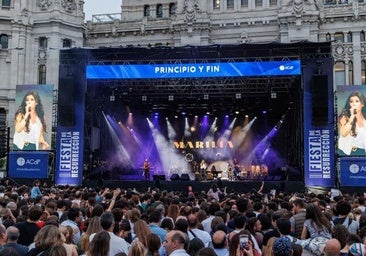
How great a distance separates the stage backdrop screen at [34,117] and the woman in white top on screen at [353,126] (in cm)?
2129

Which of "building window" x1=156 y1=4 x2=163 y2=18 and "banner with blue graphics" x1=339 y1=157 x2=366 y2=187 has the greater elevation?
"building window" x1=156 y1=4 x2=163 y2=18

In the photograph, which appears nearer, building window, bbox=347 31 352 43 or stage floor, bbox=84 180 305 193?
stage floor, bbox=84 180 305 193

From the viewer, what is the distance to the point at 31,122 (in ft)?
120

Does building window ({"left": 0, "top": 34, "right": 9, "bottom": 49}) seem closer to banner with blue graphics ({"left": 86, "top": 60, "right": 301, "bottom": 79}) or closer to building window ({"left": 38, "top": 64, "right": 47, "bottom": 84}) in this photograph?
building window ({"left": 38, "top": 64, "right": 47, "bottom": 84})

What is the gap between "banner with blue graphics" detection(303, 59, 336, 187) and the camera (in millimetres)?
31047

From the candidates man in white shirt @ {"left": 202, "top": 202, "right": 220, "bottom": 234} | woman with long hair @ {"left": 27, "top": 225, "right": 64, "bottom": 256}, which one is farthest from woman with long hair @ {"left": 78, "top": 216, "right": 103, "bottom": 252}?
man in white shirt @ {"left": 202, "top": 202, "right": 220, "bottom": 234}

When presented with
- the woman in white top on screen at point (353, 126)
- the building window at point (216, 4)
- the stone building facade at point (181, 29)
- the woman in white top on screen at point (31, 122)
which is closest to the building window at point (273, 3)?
the stone building facade at point (181, 29)

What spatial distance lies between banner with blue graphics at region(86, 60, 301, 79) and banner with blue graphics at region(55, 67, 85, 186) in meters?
1.66

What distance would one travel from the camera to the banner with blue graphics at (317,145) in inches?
1222

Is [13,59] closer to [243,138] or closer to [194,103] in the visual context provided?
[194,103]

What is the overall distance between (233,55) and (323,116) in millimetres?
7221

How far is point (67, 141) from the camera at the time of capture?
33906 millimetres

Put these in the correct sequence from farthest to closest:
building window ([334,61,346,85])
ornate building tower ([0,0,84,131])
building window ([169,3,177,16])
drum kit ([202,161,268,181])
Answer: building window ([169,3,177,16]), ornate building tower ([0,0,84,131]), building window ([334,61,346,85]), drum kit ([202,161,268,181])

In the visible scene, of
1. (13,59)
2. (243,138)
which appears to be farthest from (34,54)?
(243,138)
